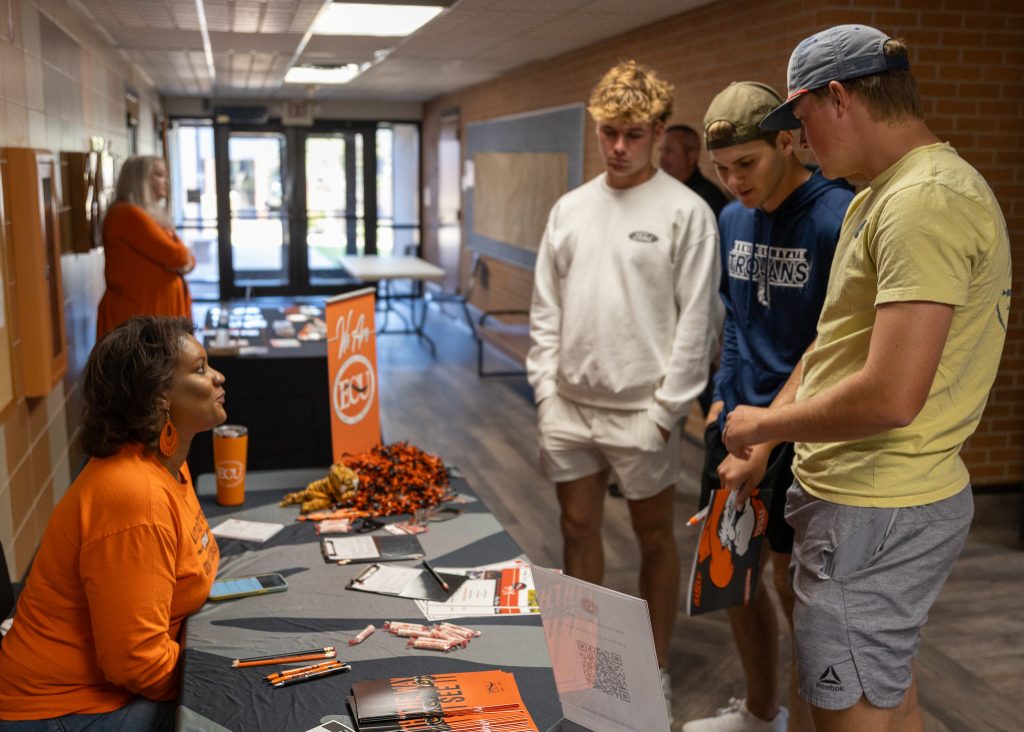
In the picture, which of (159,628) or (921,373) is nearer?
(921,373)

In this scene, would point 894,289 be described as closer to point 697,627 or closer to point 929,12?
point 697,627

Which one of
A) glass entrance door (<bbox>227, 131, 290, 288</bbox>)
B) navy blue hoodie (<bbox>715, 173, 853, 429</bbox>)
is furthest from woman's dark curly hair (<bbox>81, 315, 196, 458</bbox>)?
glass entrance door (<bbox>227, 131, 290, 288</bbox>)

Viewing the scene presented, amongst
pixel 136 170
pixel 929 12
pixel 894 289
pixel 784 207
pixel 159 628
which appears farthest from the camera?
pixel 136 170

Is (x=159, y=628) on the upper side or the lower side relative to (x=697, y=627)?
upper

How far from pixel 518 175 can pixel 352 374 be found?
619cm

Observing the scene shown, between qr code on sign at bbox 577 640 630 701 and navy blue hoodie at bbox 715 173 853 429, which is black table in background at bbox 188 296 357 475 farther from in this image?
qr code on sign at bbox 577 640 630 701

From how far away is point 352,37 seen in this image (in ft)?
21.0

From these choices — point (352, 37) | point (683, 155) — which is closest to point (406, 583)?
point (683, 155)

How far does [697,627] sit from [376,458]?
145 centimetres

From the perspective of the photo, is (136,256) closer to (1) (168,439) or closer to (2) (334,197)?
(1) (168,439)

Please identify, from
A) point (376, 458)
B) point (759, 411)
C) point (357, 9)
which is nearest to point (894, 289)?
point (759, 411)

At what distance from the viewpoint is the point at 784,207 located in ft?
7.77

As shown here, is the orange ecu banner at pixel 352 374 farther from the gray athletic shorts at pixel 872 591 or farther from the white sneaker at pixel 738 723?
the gray athletic shorts at pixel 872 591

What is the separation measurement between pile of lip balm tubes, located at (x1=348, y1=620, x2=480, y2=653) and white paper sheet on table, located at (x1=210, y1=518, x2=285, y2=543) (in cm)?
59
